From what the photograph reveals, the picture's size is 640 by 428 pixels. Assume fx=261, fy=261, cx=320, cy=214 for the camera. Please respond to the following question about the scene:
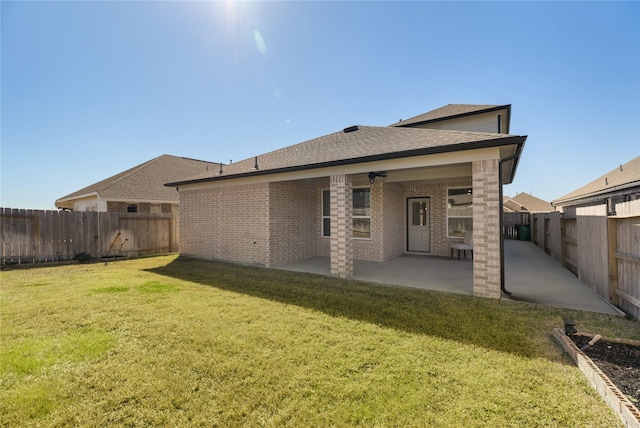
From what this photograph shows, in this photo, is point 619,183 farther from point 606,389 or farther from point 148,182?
point 148,182

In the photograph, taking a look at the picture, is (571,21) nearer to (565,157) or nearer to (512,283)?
(512,283)

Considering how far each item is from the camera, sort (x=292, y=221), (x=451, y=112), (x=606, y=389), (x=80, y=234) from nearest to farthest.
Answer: (x=606, y=389) → (x=292, y=221) → (x=80, y=234) → (x=451, y=112)

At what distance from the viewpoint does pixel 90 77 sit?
33.9ft

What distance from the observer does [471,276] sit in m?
7.51

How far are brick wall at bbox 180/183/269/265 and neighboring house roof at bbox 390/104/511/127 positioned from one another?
9404mm

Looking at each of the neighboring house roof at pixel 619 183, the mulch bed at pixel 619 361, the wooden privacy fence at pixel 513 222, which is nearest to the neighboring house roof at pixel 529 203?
the wooden privacy fence at pixel 513 222

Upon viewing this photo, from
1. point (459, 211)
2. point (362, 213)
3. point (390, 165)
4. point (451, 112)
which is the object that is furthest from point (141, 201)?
point (451, 112)

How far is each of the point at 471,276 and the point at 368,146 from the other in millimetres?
4849

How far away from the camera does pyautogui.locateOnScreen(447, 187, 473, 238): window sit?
10602mm

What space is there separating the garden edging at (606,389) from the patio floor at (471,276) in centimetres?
254

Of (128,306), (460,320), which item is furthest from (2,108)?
(460,320)

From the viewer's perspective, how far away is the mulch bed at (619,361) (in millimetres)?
2539

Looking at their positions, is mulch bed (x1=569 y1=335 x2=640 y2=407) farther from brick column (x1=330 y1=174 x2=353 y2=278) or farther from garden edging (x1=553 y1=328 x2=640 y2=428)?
brick column (x1=330 y1=174 x2=353 y2=278)

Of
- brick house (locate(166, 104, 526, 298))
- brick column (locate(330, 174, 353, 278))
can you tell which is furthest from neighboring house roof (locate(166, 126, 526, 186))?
brick column (locate(330, 174, 353, 278))
